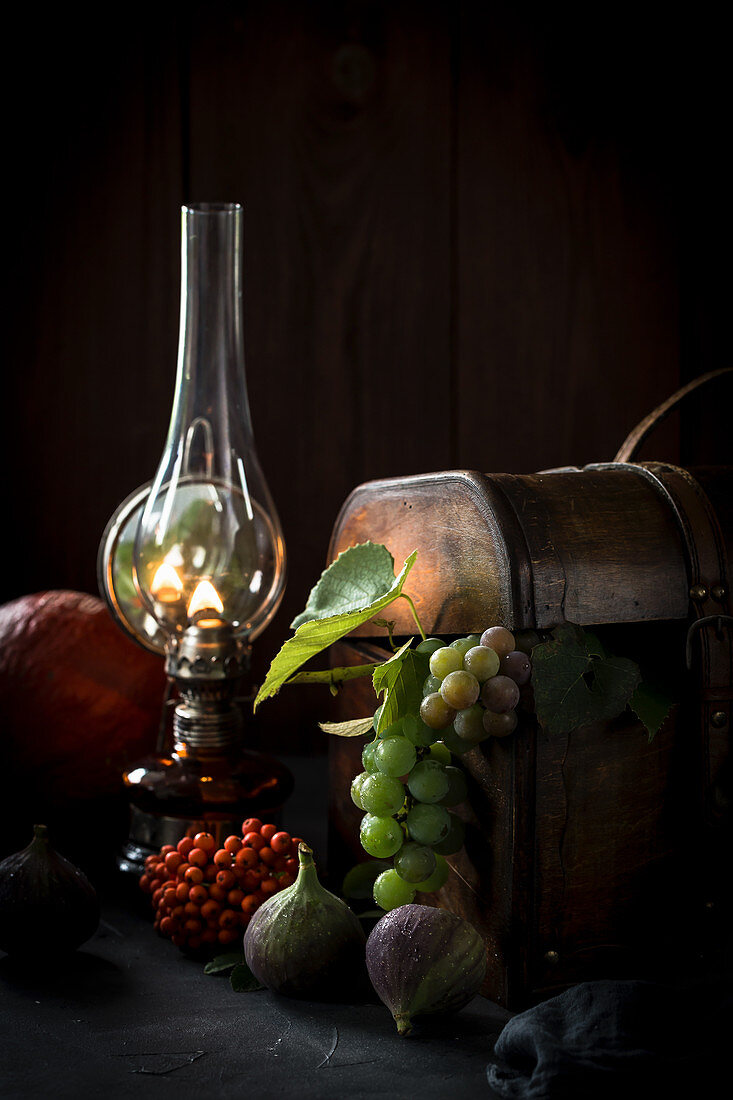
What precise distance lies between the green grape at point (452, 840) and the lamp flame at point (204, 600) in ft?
1.32

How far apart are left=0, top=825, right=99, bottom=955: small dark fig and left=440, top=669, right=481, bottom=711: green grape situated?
0.39 m

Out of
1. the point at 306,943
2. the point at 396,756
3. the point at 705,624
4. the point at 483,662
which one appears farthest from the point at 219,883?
the point at 705,624

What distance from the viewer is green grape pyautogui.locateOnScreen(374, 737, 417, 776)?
2.62 feet

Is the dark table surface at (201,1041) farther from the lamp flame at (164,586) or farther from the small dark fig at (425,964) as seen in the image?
the lamp flame at (164,586)

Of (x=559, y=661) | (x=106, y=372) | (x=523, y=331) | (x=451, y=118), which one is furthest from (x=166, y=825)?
(x=451, y=118)

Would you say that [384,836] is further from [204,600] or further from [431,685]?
[204,600]

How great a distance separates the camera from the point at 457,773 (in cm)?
83

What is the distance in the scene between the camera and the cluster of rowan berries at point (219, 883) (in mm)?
897

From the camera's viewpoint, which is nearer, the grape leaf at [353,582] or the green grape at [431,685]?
the green grape at [431,685]

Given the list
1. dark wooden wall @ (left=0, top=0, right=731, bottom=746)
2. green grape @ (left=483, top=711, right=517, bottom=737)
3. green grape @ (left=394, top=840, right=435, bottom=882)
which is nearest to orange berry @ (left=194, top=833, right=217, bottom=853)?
green grape @ (left=394, top=840, right=435, bottom=882)

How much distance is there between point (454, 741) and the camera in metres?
0.81

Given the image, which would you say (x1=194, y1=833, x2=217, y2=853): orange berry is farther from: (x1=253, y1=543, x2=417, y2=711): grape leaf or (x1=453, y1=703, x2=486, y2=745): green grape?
(x1=453, y1=703, x2=486, y2=745): green grape

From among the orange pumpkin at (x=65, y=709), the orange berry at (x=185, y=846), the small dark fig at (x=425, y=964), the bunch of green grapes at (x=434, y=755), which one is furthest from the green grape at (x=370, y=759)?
the orange pumpkin at (x=65, y=709)

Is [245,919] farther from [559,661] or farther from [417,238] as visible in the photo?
[417,238]
